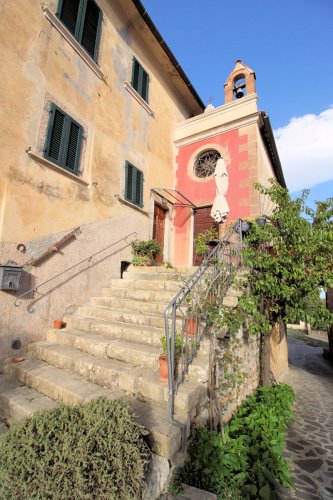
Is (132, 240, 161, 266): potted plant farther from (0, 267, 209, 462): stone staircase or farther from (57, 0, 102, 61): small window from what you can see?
(57, 0, 102, 61): small window

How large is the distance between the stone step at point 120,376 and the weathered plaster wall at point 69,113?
6.77 ft

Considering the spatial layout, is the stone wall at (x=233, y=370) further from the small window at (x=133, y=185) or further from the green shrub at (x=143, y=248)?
the small window at (x=133, y=185)

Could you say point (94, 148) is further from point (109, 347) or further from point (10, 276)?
point (109, 347)

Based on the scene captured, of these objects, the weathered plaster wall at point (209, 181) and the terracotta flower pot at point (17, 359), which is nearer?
the terracotta flower pot at point (17, 359)

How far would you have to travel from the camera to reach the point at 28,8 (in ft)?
15.4

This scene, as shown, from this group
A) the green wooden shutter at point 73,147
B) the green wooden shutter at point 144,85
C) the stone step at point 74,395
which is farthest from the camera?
the green wooden shutter at point 144,85

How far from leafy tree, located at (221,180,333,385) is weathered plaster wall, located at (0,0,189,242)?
3.94 meters

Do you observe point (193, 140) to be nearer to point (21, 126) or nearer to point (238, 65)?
point (238, 65)

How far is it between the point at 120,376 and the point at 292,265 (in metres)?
3.87

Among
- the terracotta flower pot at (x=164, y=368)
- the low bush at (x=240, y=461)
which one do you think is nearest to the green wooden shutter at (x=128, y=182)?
→ the terracotta flower pot at (x=164, y=368)

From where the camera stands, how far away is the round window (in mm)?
9375

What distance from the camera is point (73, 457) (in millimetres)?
1674

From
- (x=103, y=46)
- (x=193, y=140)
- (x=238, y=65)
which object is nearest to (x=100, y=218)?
(x=103, y=46)

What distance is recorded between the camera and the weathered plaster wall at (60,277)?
397 centimetres
